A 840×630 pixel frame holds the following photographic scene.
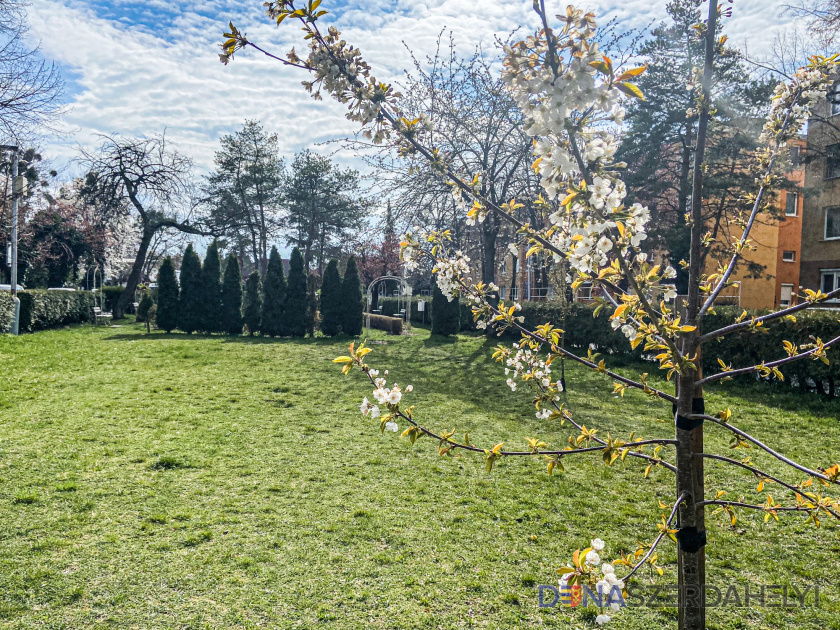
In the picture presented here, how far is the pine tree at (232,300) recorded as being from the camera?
52.2ft

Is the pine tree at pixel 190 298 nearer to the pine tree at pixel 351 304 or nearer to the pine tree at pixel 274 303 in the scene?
the pine tree at pixel 274 303

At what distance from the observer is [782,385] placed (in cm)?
830

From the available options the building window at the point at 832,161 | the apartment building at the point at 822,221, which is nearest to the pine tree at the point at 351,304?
the building window at the point at 832,161

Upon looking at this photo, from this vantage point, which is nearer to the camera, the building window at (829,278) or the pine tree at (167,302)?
the pine tree at (167,302)

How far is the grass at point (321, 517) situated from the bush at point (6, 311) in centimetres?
676

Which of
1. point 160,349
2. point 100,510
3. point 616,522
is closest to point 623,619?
point 616,522

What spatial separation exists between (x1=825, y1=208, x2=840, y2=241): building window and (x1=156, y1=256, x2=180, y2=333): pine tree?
2176cm

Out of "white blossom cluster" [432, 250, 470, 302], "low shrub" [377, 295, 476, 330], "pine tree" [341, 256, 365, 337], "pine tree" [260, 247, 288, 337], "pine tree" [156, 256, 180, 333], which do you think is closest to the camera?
"white blossom cluster" [432, 250, 470, 302]

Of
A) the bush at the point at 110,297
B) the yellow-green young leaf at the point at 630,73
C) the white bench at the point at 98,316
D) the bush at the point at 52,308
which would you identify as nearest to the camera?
the yellow-green young leaf at the point at 630,73

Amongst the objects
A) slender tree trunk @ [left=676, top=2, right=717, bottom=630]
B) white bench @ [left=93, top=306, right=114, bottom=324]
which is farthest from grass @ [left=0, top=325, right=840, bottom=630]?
white bench @ [left=93, top=306, right=114, bottom=324]

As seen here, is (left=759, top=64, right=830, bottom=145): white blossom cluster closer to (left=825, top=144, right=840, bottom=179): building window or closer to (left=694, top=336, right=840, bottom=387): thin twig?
(left=694, top=336, right=840, bottom=387): thin twig

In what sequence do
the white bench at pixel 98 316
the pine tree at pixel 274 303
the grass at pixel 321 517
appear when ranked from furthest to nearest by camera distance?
the white bench at pixel 98 316, the pine tree at pixel 274 303, the grass at pixel 321 517

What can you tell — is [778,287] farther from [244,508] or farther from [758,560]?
[244,508]

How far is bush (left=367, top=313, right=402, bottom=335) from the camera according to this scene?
686 inches
